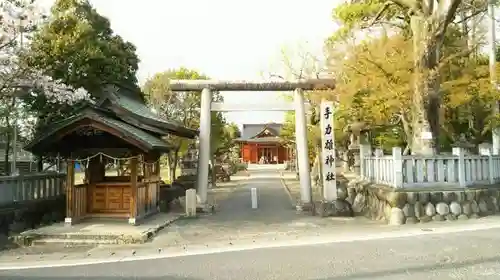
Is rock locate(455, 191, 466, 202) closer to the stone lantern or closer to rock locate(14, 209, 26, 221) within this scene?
the stone lantern

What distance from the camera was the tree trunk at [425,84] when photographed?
1515cm

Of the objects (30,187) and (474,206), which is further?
(30,187)

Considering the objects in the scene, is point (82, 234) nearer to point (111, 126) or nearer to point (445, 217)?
point (111, 126)

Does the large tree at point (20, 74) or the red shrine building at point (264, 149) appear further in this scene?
the red shrine building at point (264, 149)

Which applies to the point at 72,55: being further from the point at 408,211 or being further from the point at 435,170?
the point at 435,170

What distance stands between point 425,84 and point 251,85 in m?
7.34

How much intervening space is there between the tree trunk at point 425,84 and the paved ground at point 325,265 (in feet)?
18.8

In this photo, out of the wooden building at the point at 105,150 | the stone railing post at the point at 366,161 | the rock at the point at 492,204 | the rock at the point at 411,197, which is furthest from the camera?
the stone railing post at the point at 366,161

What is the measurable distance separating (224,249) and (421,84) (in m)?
8.96

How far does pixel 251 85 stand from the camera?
1969 centimetres

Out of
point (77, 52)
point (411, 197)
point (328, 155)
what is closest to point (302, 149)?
point (328, 155)

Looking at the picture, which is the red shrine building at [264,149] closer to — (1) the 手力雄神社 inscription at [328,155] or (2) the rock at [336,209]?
Answer: (1) the 手力雄神社 inscription at [328,155]

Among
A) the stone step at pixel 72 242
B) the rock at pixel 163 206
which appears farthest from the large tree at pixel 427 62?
the stone step at pixel 72 242

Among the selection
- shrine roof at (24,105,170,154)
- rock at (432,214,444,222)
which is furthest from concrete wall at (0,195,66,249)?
rock at (432,214,444,222)
